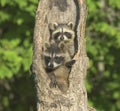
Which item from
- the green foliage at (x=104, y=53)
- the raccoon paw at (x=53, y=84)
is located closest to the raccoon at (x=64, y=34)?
the raccoon paw at (x=53, y=84)

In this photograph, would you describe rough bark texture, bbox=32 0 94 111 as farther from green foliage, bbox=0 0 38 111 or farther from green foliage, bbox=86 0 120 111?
green foliage, bbox=86 0 120 111

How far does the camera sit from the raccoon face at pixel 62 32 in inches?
192

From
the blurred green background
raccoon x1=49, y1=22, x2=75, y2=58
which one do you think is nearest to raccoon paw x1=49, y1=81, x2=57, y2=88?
raccoon x1=49, y1=22, x2=75, y2=58

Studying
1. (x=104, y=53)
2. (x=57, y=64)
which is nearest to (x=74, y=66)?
(x=57, y=64)

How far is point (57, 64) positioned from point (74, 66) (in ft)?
0.49

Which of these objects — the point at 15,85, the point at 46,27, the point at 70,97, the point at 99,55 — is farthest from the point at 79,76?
the point at 15,85

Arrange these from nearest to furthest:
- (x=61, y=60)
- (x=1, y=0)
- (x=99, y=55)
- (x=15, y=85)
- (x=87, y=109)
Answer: (x=61, y=60)
(x=87, y=109)
(x=1, y=0)
(x=99, y=55)
(x=15, y=85)

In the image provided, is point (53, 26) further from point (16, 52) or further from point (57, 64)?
point (16, 52)

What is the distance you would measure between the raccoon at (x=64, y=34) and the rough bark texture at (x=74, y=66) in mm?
53

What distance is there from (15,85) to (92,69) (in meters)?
1.72

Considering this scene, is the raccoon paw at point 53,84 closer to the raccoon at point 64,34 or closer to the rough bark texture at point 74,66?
the rough bark texture at point 74,66

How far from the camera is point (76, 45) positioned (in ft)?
16.2

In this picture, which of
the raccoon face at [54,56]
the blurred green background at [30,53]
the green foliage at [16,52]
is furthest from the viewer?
the blurred green background at [30,53]

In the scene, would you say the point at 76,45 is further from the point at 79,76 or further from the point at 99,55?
the point at 99,55
